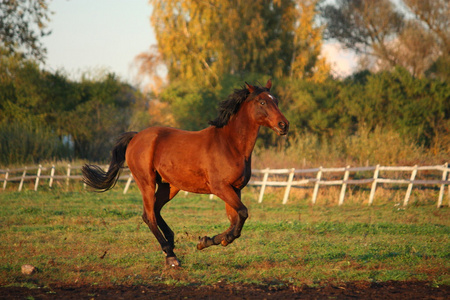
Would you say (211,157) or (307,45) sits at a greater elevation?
(307,45)

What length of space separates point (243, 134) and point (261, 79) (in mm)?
26981

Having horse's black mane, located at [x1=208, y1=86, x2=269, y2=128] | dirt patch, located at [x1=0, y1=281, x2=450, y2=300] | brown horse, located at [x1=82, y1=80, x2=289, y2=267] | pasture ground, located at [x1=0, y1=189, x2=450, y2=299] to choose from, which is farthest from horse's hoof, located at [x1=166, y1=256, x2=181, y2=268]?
horse's black mane, located at [x1=208, y1=86, x2=269, y2=128]

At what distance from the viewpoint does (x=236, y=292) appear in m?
5.70

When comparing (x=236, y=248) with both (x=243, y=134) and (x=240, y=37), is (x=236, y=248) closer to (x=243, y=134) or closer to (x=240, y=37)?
(x=243, y=134)

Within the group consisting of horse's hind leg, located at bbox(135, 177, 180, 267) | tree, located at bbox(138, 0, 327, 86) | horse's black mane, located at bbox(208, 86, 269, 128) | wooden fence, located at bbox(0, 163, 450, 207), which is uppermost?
tree, located at bbox(138, 0, 327, 86)

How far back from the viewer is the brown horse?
22.9ft

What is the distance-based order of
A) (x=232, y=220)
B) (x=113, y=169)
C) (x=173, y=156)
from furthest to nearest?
(x=113, y=169) < (x=173, y=156) < (x=232, y=220)

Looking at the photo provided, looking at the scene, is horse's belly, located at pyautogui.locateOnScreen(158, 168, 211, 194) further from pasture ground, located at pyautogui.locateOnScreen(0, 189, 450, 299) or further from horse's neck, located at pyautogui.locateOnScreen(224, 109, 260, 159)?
pasture ground, located at pyautogui.locateOnScreen(0, 189, 450, 299)

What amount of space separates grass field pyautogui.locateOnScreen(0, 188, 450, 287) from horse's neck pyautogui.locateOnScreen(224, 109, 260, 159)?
5.18ft

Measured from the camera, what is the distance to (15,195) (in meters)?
19.2

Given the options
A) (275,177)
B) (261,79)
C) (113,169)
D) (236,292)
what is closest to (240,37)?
(261,79)

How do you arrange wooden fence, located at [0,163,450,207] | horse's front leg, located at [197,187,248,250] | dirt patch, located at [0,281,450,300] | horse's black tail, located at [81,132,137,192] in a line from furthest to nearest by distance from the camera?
1. wooden fence, located at [0,163,450,207]
2. horse's black tail, located at [81,132,137,192]
3. horse's front leg, located at [197,187,248,250]
4. dirt patch, located at [0,281,450,300]

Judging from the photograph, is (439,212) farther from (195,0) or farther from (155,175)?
(195,0)

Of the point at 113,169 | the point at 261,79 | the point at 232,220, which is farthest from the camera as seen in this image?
the point at 261,79
